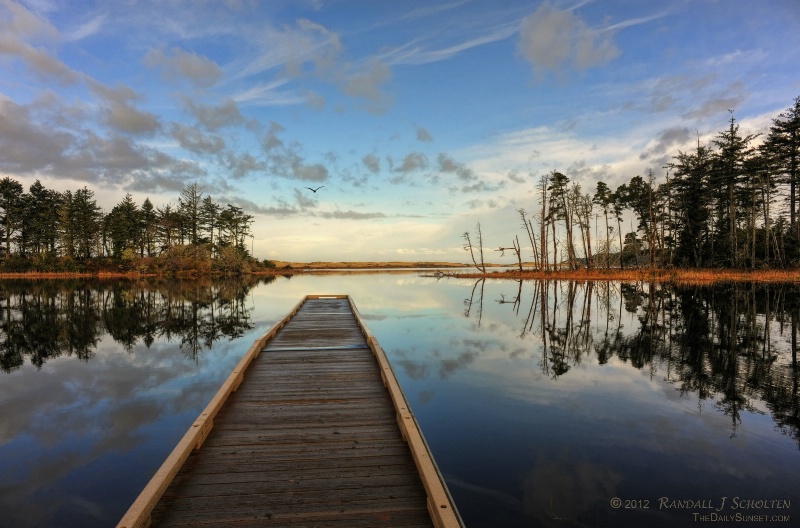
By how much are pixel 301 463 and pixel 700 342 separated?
15.2m

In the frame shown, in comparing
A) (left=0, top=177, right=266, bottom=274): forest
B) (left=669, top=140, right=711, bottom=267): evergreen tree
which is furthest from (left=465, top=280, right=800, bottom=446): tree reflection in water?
(left=0, top=177, right=266, bottom=274): forest

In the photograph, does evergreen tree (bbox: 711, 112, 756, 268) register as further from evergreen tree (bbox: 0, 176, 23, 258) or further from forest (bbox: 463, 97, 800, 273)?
evergreen tree (bbox: 0, 176, 23, 258)

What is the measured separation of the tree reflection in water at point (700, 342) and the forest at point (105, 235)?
186ft

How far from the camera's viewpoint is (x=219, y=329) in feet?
63.7

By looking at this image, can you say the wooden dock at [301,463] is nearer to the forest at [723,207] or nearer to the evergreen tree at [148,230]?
the forest at [723,207]

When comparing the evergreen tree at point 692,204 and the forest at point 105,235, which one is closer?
the evergreen tree at point 692,204

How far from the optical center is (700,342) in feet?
47.8

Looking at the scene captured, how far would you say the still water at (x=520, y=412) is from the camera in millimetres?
5422

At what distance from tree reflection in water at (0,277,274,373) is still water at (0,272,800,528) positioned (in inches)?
7.4

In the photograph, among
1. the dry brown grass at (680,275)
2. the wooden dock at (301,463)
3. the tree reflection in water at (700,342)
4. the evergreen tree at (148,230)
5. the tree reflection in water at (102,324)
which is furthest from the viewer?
the evergreen tree at (148,230)

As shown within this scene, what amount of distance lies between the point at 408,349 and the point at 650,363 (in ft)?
25.3

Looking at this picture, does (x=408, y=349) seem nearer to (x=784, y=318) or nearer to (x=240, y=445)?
(x=240, y=445)

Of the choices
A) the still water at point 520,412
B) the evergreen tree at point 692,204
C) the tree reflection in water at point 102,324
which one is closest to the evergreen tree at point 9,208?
the tree reflection in water at point 102,324

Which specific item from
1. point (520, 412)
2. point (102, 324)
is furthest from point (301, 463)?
point (102, 324)
